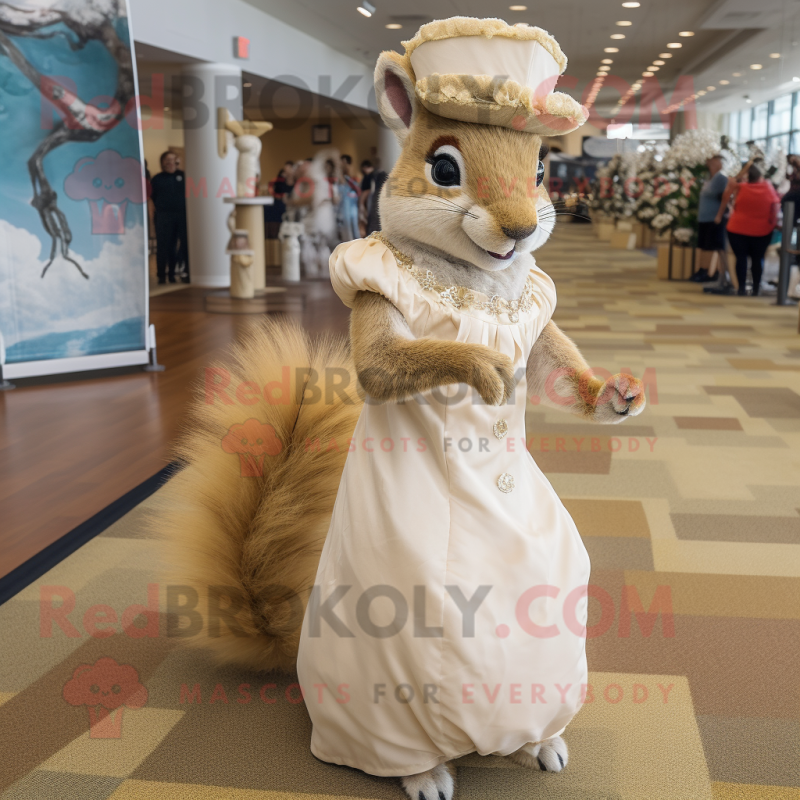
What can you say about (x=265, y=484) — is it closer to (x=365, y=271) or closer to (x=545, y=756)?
(x=365, y=271)

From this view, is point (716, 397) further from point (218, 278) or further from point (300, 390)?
point (218, 278)

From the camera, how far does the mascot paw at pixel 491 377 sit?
118cm

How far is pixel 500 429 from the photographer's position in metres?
1.43

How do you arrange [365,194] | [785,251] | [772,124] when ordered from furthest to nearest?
[772,124], [365,194], [785,251]

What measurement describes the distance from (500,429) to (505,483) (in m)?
0.09

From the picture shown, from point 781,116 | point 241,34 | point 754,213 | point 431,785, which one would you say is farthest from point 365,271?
point 781,116

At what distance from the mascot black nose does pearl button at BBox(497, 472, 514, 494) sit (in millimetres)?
397

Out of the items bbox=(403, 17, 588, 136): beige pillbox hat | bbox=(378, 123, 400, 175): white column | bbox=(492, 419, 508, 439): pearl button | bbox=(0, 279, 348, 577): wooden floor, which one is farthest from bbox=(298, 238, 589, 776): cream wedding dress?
bbox=(378, 123, 400, 175): white column

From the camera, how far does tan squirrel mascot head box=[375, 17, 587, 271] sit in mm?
1295

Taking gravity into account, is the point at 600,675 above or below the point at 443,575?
below

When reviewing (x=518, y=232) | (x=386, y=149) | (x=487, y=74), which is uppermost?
(x=386, y=149)

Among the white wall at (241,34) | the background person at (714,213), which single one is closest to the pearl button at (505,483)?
A: the white wall at (241,34)

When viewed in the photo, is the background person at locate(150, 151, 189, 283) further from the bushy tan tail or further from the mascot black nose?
the mascot black nose

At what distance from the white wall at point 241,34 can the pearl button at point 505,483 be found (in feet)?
19.3
